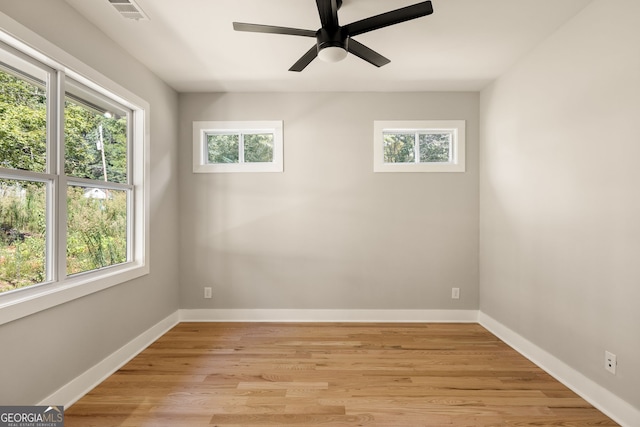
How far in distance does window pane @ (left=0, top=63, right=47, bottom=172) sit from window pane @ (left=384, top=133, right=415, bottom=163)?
122 inches

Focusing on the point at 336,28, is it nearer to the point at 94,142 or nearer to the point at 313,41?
the point at 313,41

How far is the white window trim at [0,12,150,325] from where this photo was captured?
173 centimetres

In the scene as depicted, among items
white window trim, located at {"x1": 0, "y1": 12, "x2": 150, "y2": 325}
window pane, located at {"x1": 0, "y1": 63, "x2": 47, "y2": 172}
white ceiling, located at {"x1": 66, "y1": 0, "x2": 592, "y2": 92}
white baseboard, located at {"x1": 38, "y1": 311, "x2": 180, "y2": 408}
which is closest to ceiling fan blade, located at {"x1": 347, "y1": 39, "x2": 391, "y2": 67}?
white ceiling, located at {"x1": 66, "y1": 0, "x2": 592, "y2": 92}

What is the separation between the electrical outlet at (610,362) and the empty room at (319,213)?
0.04 m

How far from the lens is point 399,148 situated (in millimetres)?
3719

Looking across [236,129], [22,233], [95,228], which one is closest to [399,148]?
[236,129]

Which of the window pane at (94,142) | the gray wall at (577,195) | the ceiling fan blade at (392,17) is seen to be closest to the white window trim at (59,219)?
the window pane at (94,142)

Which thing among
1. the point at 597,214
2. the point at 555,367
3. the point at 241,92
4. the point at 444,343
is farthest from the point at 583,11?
the point at 241,92

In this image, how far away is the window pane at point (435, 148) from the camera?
3729mm

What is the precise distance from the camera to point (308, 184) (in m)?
3.65

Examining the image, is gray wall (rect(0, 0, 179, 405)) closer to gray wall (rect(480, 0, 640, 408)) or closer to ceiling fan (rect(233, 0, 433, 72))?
ceiling fan (rect(233, 0, 433, 72))

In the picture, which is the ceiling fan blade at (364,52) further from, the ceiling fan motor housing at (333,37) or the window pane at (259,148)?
the window pane at (259,148)

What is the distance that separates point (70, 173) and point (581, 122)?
144 inches

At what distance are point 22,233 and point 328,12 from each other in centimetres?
223
